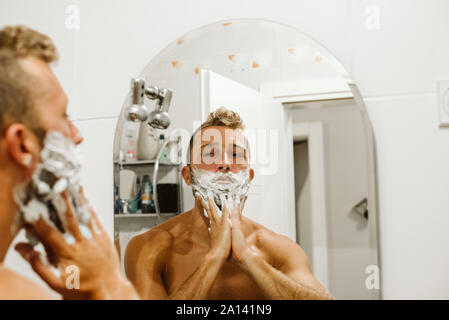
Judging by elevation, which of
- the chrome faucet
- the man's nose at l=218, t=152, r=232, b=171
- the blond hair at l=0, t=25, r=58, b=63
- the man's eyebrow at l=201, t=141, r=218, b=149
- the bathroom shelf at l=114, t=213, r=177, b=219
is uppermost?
the blond hair at l=0, t=25, r=58, b=63

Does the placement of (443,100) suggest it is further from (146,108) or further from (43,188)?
(43,188)

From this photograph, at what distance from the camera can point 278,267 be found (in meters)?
1.02

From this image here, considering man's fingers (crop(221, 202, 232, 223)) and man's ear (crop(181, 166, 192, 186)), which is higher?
man's ear (crop(181, 166, 192, 186))

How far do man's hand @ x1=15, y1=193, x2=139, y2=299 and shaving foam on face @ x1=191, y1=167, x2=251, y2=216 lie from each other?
0.25m

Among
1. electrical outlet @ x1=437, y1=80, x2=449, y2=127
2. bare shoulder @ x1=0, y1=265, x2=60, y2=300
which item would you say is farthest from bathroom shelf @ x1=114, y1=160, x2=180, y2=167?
electrical outlet @ x1=437, y1=80, x2=449, y2=127

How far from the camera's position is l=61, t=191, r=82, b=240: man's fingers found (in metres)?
1.02

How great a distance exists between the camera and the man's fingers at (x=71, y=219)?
1.02 metres

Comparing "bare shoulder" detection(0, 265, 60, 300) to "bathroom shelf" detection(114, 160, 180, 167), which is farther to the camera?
"bathroom shelf" detection(114, 160, 180, 167)

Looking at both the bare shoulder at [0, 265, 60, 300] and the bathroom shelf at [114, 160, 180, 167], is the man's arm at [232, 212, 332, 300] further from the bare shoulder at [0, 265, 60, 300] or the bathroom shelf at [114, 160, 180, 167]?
the bare shoulder at [0, 265, 60, 300]

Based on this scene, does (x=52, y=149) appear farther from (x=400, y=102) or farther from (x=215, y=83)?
(x=400, y=102)

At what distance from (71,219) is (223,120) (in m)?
0.38

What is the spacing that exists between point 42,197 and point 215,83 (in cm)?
43

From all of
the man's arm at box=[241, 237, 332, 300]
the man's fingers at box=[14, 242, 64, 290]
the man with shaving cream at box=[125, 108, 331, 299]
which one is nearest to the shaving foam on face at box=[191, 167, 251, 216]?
the man with shaving cream at box=[125, 108, 331, 299]
